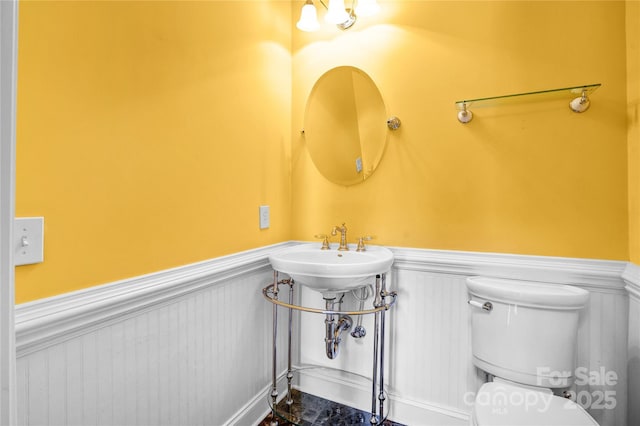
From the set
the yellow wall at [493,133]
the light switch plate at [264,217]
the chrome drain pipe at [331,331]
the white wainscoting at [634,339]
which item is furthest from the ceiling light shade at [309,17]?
the white wainscoting at [634,339]

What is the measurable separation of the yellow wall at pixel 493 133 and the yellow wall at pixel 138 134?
1.62 feet

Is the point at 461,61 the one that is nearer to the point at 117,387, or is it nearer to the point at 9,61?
the point at 9,61

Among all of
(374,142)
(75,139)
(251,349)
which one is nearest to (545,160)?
(374,142)

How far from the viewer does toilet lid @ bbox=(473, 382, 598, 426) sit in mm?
854

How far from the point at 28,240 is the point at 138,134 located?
40 centimetres

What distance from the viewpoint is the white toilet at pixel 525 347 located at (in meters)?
0.91

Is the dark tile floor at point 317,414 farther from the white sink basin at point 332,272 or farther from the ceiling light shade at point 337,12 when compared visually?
the ceiling light shade at point 337,12

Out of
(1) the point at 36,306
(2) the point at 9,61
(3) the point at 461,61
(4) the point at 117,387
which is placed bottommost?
(4) the point at 117,387

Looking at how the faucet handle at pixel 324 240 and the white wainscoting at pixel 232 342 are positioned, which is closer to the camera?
the white wainscoting at pixel 232 342

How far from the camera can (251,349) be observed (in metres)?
1.38

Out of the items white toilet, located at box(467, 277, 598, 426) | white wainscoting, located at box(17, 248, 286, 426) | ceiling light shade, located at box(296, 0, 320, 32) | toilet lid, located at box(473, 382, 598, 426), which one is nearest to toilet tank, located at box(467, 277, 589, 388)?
white toilet, located at box(467, 277, 598, 426)

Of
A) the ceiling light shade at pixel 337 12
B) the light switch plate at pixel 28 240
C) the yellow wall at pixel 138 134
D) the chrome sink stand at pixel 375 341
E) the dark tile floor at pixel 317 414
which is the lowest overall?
the dark tile floor at pixel 317 414

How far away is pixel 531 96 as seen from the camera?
1.21 metres

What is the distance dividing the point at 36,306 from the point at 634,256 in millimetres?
1803
